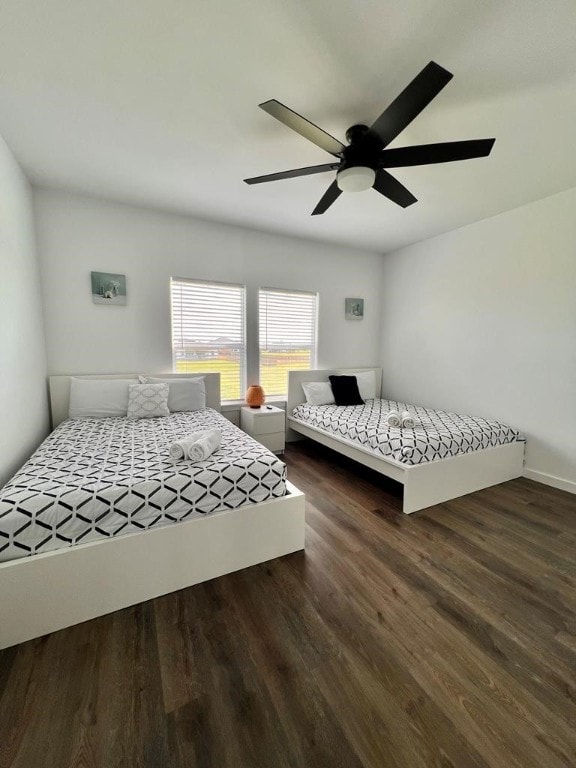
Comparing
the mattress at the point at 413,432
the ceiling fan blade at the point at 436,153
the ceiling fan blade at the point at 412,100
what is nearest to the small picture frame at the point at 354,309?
the mattress at the point at 413,432

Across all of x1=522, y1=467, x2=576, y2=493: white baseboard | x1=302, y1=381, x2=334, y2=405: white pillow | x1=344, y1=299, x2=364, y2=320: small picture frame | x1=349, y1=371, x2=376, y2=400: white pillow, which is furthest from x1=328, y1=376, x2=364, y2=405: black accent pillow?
x1=522, y1=467, x2=576, y2=493: white baseboard

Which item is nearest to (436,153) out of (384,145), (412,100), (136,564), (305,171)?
(384,145)

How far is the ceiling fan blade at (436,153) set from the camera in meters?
1.53

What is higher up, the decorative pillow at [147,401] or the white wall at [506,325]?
the white wall at [506,325]

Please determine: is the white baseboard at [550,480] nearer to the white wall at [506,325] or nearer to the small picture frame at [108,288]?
the white wall at [506,325]

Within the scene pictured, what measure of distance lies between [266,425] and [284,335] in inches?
49.8

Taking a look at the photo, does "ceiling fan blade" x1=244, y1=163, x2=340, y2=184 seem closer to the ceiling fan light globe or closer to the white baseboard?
the ceiling fan light globe

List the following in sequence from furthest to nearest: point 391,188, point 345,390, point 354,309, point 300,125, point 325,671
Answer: point 354,309, point 345,390, point 391,188, point 300,125, point 325,671

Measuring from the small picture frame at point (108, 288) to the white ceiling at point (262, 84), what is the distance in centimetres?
77

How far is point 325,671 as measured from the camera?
1.21 m

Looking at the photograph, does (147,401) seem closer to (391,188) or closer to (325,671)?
(325,671)

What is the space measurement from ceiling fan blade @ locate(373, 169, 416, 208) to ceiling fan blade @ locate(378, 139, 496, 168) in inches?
5.7

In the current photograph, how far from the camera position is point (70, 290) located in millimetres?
2947

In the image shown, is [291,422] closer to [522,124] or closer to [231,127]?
[231,127]
